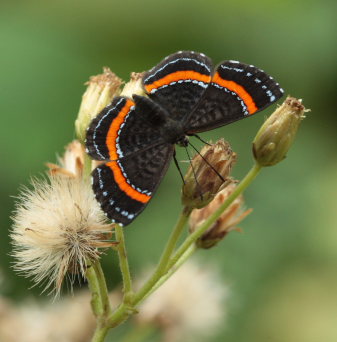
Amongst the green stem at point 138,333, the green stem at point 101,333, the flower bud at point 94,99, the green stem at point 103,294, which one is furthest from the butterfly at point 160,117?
the green stem at point 138,333

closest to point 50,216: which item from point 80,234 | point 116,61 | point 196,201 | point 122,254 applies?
point 80,234

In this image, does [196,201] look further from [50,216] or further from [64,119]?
[64,119]

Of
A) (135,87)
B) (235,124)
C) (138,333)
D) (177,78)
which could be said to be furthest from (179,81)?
(235,124)

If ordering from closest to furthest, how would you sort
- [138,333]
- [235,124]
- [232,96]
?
1. [232,96]
2. [138,333]
3. [235,124]

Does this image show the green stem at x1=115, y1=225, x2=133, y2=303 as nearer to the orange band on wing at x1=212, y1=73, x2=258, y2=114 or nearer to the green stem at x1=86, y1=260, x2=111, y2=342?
the green stem at x1=86, y1=260, x2=111, y2=342

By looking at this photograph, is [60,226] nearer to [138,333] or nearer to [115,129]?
[115,129]

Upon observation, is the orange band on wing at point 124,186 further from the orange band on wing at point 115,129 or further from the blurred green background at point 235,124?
the blurred green background at point 235,124
